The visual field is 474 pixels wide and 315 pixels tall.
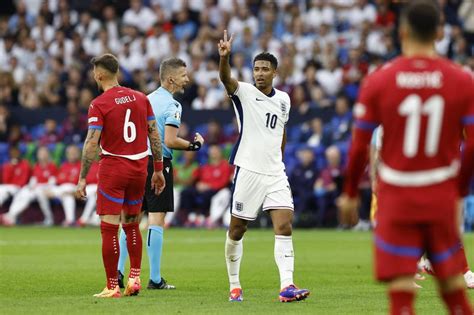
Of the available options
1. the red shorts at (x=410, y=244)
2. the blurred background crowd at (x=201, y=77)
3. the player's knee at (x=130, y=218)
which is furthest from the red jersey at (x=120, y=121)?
the blurred background crowd at (x=201, y=77)

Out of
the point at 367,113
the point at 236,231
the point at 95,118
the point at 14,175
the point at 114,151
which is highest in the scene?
the point at 367,113

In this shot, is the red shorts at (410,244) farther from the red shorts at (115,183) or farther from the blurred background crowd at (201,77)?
the blurred background crowd at (201,77)

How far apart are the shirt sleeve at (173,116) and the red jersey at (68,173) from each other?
14935 millimetres

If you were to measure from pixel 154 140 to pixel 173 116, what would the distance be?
2.04 ft

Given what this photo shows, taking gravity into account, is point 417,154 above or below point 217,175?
above

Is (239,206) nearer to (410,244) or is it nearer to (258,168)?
(258,168)

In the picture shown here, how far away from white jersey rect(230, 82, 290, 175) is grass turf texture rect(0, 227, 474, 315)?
4.61ft

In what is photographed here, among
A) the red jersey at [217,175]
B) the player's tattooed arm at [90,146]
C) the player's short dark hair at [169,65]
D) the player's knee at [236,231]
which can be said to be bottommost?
the red jersey at [217,175]

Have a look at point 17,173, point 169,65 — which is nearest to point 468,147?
point 169,65

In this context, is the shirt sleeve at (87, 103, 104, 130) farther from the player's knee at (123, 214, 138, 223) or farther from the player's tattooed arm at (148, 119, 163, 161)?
the player's knee at (123, 214, 138, 223)

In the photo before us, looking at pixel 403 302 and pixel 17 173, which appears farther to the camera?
pixel 17 173

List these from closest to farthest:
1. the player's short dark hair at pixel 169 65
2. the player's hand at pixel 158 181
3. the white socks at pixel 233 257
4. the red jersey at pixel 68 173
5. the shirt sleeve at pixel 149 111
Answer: the white socks at pixel 233 257
the shirt sleeve at pixel 149 111
the player's hand at pixel 158 181
the player's short dark hair at pixel 169 65
the red jersey at pixel 68 173

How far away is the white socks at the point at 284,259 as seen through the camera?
11289mm

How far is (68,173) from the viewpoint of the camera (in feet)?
89.8
